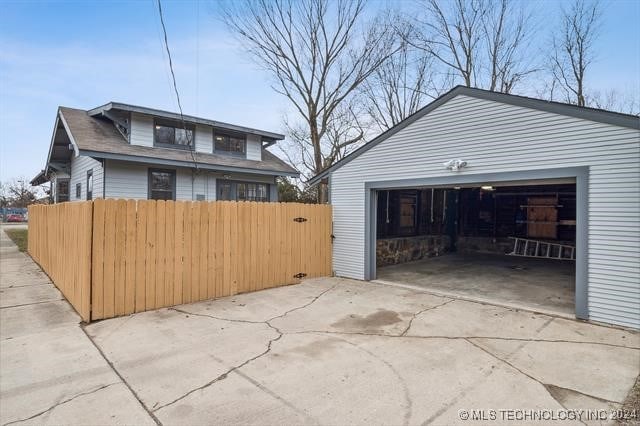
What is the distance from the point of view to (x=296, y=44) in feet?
53.8

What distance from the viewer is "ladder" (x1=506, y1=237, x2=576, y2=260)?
1188 cm

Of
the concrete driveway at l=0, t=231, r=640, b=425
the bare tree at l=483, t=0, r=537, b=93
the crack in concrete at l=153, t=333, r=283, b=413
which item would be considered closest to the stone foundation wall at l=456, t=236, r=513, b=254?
the bare tree at l=483, t=0, r=537, b=93

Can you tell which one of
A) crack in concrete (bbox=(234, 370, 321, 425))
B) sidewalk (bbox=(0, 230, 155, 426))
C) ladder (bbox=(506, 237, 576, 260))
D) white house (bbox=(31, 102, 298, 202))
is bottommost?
sidewalk (bbox=(0, 230, 155, 426))

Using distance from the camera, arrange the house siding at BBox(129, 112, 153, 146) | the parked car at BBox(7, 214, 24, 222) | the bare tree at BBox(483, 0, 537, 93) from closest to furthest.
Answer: the house siding at BBox(129, 112, 153, 146) < the bare tree at BBox(483, 0, 537, 93) < the parked car at BBox(7, 214, 24, 222)

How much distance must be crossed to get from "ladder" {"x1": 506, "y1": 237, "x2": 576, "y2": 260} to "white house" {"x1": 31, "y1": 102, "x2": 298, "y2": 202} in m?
9.15

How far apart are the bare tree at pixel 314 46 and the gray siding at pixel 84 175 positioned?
8.65 m

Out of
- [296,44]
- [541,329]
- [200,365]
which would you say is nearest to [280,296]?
[200,365]

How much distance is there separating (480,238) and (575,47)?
10415 mm

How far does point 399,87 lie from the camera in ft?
61.1

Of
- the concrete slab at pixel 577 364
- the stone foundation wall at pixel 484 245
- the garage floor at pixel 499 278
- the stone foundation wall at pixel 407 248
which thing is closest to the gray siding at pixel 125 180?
the stone foundation wall at pixel 407 248

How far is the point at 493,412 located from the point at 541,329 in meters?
2.66

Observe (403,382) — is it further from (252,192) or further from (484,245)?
(484,245)

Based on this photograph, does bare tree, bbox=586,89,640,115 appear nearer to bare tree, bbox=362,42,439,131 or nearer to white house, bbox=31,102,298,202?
bare tree, bbox=362,42,439,131

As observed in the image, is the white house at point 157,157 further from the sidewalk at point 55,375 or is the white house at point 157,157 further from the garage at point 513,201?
the sidewalk at point 55,375
